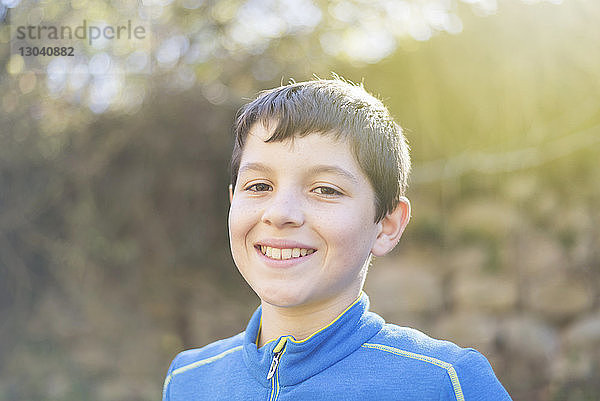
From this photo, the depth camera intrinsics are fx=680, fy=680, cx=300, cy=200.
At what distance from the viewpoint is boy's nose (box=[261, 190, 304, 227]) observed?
135 cm

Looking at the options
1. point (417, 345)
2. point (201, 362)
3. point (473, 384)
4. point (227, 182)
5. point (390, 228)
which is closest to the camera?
point (473, 384)

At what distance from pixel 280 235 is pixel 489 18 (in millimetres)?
3559

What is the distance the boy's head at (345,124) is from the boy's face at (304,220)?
0.03m

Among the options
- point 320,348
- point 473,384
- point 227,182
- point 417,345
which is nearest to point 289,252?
point 320,348

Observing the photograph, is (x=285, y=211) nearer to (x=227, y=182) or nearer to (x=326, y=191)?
(x=326, y=191)

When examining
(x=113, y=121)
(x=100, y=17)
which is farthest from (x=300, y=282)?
(x=113, y=121)

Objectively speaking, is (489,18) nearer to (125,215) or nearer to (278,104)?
(125,215)

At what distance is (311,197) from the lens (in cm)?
138

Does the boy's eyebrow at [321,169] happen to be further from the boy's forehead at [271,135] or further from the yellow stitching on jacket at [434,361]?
the yellow stitching on jacket at [434,361]

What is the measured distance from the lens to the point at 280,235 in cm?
139

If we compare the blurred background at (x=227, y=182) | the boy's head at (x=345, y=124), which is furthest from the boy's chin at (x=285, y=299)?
the blurred background at (x=227, y=182)

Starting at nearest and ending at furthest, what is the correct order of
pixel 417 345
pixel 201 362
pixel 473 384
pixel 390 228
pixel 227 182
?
pixel 473 384 → pixel 417 345 → pixel 390 228 → pixel 201 362 → pixel 227 182

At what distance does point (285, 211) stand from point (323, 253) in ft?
0.40

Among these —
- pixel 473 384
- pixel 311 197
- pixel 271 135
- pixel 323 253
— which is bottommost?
pixel 473 384
